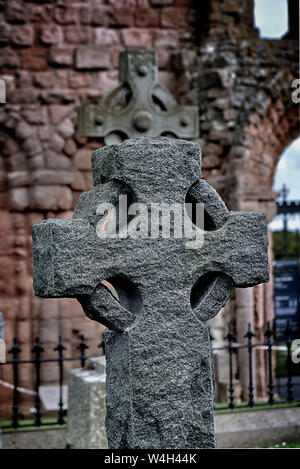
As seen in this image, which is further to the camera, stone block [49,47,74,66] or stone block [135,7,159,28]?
stone block [135,7,159,28]

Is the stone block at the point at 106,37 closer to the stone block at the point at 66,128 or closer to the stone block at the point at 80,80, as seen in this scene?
the stone block at the point at 80,80

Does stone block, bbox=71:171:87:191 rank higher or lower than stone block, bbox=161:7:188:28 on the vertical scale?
lower

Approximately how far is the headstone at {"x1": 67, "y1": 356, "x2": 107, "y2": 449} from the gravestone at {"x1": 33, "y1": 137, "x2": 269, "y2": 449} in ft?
6.41

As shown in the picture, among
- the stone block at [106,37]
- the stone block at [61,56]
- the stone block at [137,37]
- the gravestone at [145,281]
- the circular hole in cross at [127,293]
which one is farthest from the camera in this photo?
the stone block at [137,37]

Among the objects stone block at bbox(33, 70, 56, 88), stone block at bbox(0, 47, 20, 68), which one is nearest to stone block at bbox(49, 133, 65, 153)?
stone block at bbox(33, 70, 56, 88)

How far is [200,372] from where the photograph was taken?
321 cm

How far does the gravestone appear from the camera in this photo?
10.0ft

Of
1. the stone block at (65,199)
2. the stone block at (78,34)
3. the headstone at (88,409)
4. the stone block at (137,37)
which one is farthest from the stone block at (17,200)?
the headstone at (88,409)

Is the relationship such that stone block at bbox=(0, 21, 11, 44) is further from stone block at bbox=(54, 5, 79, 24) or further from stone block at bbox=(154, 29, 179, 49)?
stone block at bbox=(154, 29, 179, 49)

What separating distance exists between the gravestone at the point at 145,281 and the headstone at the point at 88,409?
1955mm

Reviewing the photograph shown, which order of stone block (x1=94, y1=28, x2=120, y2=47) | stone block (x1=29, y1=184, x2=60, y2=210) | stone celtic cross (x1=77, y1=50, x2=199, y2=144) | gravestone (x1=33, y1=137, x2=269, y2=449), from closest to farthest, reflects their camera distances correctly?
gravestone (x1=33, y1=137, x2=269, y2=449), stone celtic cross (x1=77, y1=50, x2=199, y2=144), stone block (x1=29, y1=184, x2=60, y2=210), stone block (x1=94, y1=28, x2=120, y2=47)

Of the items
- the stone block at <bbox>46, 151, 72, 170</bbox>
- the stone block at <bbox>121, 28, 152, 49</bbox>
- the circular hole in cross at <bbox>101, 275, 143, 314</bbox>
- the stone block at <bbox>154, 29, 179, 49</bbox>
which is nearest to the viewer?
the circular hole in cross at <bbox>101, 275, 143, 314</bbox>

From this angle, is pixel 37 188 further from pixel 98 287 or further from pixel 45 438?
pixel 98 287

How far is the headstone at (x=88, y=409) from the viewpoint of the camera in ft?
17.0
